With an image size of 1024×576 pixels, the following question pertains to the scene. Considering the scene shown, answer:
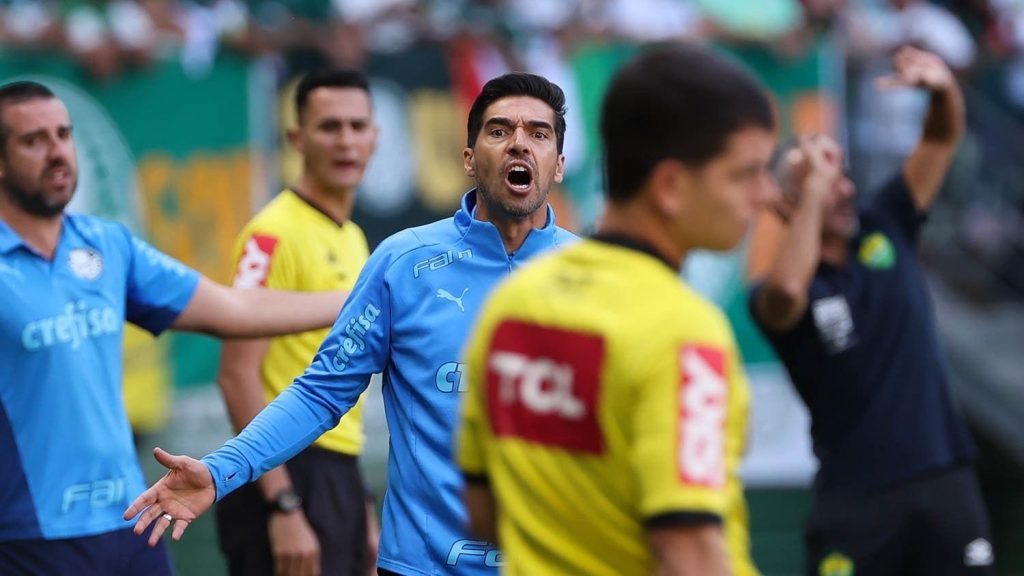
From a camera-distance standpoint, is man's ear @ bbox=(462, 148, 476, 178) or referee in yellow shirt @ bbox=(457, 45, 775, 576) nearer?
referee in yellow shirt @ bbox=(457, 45, 775, 576)

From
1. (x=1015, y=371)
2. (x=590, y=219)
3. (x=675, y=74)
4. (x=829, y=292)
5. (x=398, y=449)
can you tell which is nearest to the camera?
(x=675, y=74)

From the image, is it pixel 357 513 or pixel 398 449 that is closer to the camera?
pixel 398 449

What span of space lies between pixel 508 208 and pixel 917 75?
2168mm

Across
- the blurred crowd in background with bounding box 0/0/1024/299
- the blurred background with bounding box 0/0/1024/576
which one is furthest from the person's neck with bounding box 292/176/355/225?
the blurred crowd in background with bounding box 0/0/1024/299

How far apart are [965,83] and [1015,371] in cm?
244

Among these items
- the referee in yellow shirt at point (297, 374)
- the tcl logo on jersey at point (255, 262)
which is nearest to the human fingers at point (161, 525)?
the referee in yellow shirt at point (297, 374)

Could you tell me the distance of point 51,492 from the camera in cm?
536

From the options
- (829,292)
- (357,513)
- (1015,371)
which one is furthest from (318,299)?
(1015,371)

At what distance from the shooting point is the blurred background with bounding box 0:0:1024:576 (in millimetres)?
9914

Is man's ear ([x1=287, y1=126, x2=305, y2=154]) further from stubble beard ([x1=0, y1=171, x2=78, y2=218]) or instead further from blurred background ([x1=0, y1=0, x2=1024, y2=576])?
blurred background ([x1=0, y1=0, x2=1024, y2=576])

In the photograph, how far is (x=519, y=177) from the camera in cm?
490

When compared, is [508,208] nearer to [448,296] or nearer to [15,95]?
[448,296]

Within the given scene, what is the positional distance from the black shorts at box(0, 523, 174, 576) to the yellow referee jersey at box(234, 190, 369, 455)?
1.23 m

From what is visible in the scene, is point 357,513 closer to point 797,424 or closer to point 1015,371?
point 797,424
